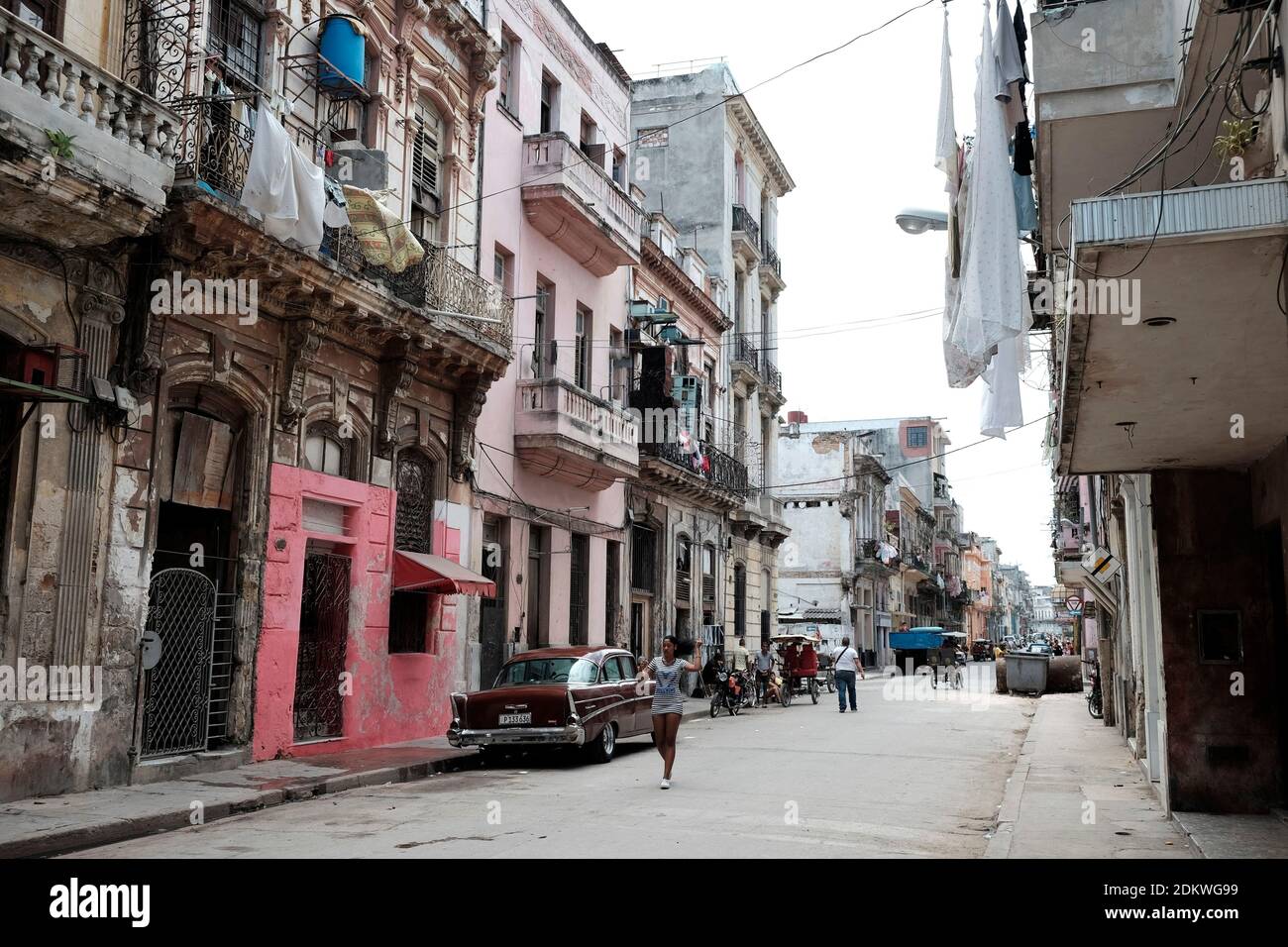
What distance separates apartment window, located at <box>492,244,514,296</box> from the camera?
21.0 m

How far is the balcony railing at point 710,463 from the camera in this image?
2708 cm

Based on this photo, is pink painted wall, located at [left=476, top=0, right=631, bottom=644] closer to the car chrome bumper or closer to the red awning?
the red awning

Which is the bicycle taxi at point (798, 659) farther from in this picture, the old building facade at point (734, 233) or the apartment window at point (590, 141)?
the apartment window at point (590, 141)

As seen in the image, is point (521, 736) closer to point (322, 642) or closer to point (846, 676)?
point (322, 642)

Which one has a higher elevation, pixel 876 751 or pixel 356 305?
pixel 356 305

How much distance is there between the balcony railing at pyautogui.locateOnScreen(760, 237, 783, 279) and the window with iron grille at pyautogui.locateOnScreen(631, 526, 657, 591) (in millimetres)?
13529

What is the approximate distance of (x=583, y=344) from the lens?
2473cm

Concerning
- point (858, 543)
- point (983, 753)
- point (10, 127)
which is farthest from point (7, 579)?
point (858, 543)

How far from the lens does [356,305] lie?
15.1 m

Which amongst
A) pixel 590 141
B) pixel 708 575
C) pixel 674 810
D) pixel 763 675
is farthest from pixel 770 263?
pixel 674 810

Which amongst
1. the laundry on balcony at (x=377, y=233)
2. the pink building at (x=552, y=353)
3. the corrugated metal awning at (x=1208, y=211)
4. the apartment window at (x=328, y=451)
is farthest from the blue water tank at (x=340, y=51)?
the corrugated metal awning at (x=1208, y=211)

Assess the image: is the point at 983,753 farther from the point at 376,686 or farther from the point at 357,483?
the point at 357,483

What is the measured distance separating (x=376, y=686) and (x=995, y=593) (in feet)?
446

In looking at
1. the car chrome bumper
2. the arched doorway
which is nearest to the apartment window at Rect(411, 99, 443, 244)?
the arched doorway
